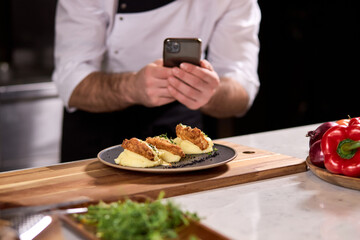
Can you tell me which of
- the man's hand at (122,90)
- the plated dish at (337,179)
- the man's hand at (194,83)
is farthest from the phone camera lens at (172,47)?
the plated dish at (337,179)

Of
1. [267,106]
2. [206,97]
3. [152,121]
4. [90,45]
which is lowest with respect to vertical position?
[267,106]

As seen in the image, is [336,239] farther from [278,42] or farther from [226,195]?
[278,42]

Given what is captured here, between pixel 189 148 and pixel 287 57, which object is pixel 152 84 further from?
pixel 287 57

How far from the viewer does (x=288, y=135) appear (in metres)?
1.92

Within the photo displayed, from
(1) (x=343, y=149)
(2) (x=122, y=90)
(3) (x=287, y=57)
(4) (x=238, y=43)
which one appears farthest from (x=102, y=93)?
(3) (x=287, y=57)

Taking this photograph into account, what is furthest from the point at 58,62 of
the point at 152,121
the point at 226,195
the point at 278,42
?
the point at 278,42

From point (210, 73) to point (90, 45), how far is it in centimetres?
63

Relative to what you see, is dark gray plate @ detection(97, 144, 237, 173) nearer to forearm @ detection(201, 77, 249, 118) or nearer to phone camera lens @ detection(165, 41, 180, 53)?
phone camera lens @ detection(165, 41, 180, 53)

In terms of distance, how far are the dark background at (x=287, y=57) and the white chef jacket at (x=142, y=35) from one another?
50.9 inches

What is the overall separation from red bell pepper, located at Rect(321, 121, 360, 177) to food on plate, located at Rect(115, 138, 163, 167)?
1.45 ft

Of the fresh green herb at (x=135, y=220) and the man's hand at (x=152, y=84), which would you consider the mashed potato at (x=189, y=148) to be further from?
the fresh green herb at (x=135, y=220)

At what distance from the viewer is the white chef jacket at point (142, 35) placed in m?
2.16

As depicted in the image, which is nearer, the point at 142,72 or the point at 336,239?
the point at 336,239

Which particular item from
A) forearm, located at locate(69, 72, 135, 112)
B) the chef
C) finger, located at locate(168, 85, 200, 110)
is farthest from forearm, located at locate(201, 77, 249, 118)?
forearm, located at locate(69, 72, 135, 112)
